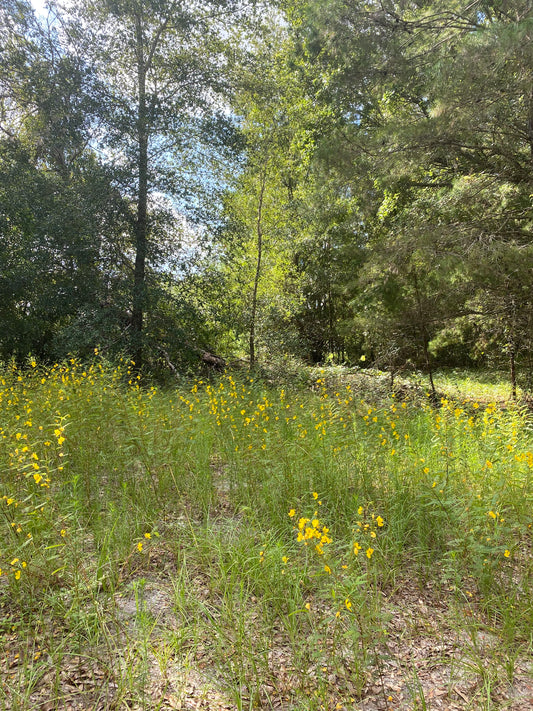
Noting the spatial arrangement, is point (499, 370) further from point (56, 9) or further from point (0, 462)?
point (56, 9)

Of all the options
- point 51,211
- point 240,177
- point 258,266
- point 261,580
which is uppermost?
point 240,177

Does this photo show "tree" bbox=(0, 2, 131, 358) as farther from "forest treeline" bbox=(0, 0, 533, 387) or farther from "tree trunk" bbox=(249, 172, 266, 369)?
"tree trunk" bbox=(249, 172, 266, 369)

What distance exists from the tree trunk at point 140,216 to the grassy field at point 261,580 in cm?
443

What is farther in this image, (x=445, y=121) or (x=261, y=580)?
(x=445, y=121)

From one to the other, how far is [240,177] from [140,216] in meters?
2.58

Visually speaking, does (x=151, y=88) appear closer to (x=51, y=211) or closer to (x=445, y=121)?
(x=51, y=211)

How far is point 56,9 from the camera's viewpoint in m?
7.35

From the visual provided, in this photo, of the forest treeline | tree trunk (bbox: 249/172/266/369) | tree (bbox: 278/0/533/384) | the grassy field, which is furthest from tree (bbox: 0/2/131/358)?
the grassy field

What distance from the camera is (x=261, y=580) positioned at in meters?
1.82

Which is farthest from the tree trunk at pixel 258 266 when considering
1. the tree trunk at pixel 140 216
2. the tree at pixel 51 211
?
the tree at pixel 51 211

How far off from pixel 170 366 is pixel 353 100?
233 inches

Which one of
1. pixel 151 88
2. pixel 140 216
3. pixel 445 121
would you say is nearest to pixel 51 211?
pixel 140 216

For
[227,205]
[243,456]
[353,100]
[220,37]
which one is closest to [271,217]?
[227,205]

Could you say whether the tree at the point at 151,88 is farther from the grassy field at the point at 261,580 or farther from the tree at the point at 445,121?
the grassy field at the point at 261,580
